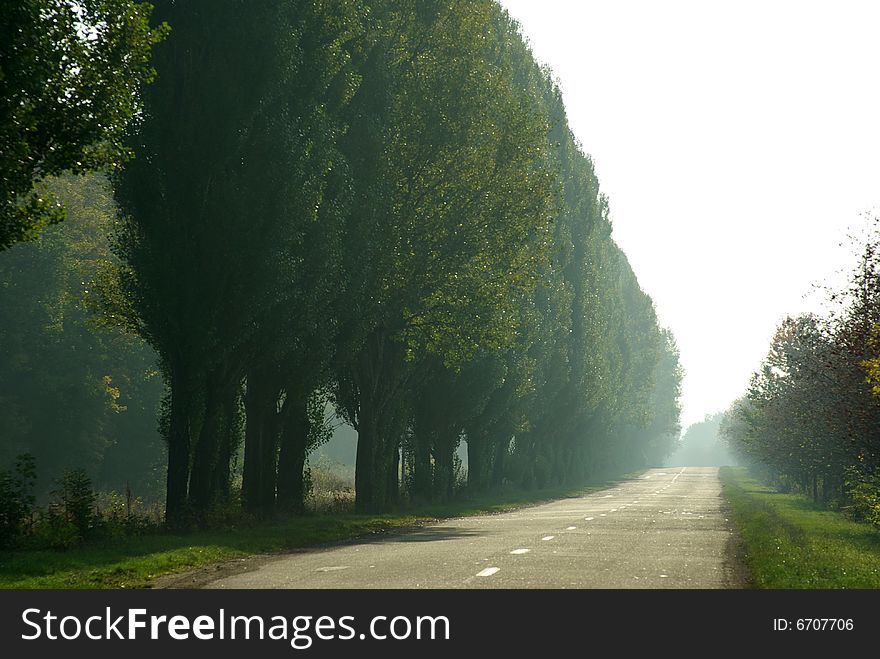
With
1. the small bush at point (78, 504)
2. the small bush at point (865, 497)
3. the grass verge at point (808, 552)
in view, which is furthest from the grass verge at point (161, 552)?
the small bush at point (865, 497)

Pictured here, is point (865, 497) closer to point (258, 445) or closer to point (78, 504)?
point (258, 445)

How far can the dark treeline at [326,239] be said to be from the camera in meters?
24.0

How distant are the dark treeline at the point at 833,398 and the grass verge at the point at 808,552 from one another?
1.21 meters

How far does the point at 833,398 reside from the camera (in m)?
35.3

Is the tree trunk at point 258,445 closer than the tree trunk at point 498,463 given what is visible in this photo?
Yes

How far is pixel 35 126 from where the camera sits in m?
16.0

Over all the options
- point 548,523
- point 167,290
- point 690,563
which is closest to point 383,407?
point 548,523

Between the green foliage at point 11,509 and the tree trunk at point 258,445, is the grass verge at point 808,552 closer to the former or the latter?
the tree trunk at point 258,445

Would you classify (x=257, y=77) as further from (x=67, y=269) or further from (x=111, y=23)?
(x=67, y=269)

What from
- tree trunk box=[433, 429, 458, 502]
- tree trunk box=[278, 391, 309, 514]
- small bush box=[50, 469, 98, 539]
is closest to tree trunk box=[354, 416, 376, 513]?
tree trunk box=[278, 391, 309, 514]

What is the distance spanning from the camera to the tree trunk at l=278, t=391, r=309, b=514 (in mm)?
29906

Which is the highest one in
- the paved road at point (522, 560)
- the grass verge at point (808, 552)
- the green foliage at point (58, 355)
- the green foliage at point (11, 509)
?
the green foliage at point (58, 355)

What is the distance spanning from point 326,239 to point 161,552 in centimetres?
1022
